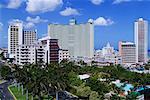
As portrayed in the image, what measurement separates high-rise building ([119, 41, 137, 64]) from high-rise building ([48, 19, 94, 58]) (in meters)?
5.95

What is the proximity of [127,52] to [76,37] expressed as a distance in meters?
10.0

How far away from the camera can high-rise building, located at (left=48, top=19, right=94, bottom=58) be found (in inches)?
2579

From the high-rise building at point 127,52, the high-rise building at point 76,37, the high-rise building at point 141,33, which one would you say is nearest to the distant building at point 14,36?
the high-rise building at point 76,37

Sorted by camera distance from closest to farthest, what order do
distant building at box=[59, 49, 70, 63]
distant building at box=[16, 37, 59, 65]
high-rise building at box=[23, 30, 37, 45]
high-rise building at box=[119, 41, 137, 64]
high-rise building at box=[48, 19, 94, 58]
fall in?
distant building at box=[16, 37, 59, 65], distant building at box=[59, 49, 70, 63], high-rise building at box=[23, 30, 37, 45], high-rise building at box=[48, 19, 94, 58], high-rise building at box=[119, 41, 137, 64]

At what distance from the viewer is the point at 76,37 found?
220ft

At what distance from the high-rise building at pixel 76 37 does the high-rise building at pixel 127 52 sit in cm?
595

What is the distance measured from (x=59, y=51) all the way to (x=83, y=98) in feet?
90.1

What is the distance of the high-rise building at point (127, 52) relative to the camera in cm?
6700

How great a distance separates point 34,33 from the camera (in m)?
62.9


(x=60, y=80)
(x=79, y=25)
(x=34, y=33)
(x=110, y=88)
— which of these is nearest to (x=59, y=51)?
(x=34, y=33)

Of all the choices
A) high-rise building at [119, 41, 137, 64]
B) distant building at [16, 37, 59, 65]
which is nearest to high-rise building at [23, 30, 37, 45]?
distant building at [16, 37, 59, 65]

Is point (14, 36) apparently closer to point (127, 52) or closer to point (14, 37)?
point (14, 37)

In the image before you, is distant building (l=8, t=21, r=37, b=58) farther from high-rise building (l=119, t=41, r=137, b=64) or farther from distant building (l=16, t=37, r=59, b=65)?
high-rise building (l=119, t=41, r=137, b=64)

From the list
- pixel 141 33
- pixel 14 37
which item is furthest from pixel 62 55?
pixel 141 33
